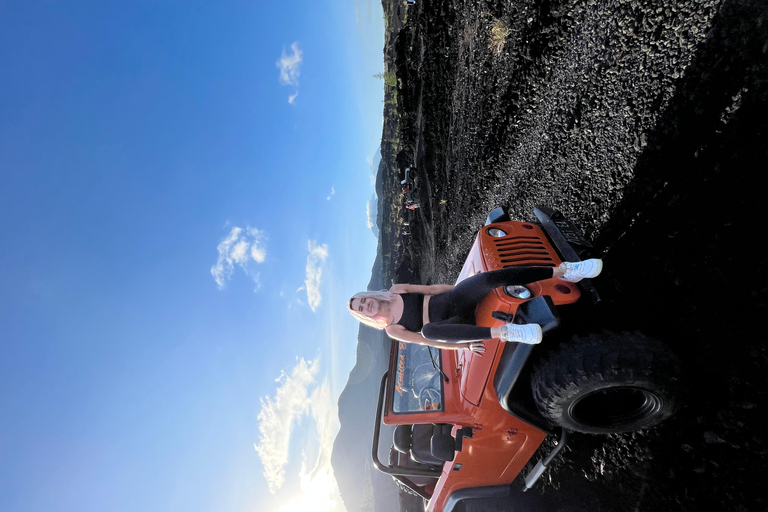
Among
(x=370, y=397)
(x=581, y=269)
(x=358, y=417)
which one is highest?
(x=581, y=269)

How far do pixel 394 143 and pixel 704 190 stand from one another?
2480cm

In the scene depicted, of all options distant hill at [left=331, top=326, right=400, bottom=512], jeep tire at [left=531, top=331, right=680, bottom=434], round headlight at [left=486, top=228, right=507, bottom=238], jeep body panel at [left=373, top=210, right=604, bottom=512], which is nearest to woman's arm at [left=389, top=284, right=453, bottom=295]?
jeep body panel at [left=373, top=210, right=604, bottom=512]

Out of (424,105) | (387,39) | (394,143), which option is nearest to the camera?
(424,105)

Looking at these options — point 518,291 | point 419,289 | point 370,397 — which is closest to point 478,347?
point 518,291

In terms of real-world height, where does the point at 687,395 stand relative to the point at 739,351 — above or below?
below

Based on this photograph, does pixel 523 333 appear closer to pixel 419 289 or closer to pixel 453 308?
pixel 453 308

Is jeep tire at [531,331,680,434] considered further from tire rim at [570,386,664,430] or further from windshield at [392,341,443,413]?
windshield at [392,341,443,413]

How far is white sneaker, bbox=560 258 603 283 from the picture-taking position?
2.43m

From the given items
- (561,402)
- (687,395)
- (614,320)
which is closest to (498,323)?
(561,402)

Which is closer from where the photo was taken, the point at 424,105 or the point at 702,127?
the point at 702,127

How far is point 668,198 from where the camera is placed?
266 centimetres

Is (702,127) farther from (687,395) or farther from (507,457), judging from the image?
(507,457)

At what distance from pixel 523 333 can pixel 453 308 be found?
879 millimetres

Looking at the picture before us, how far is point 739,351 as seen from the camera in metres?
2.08
